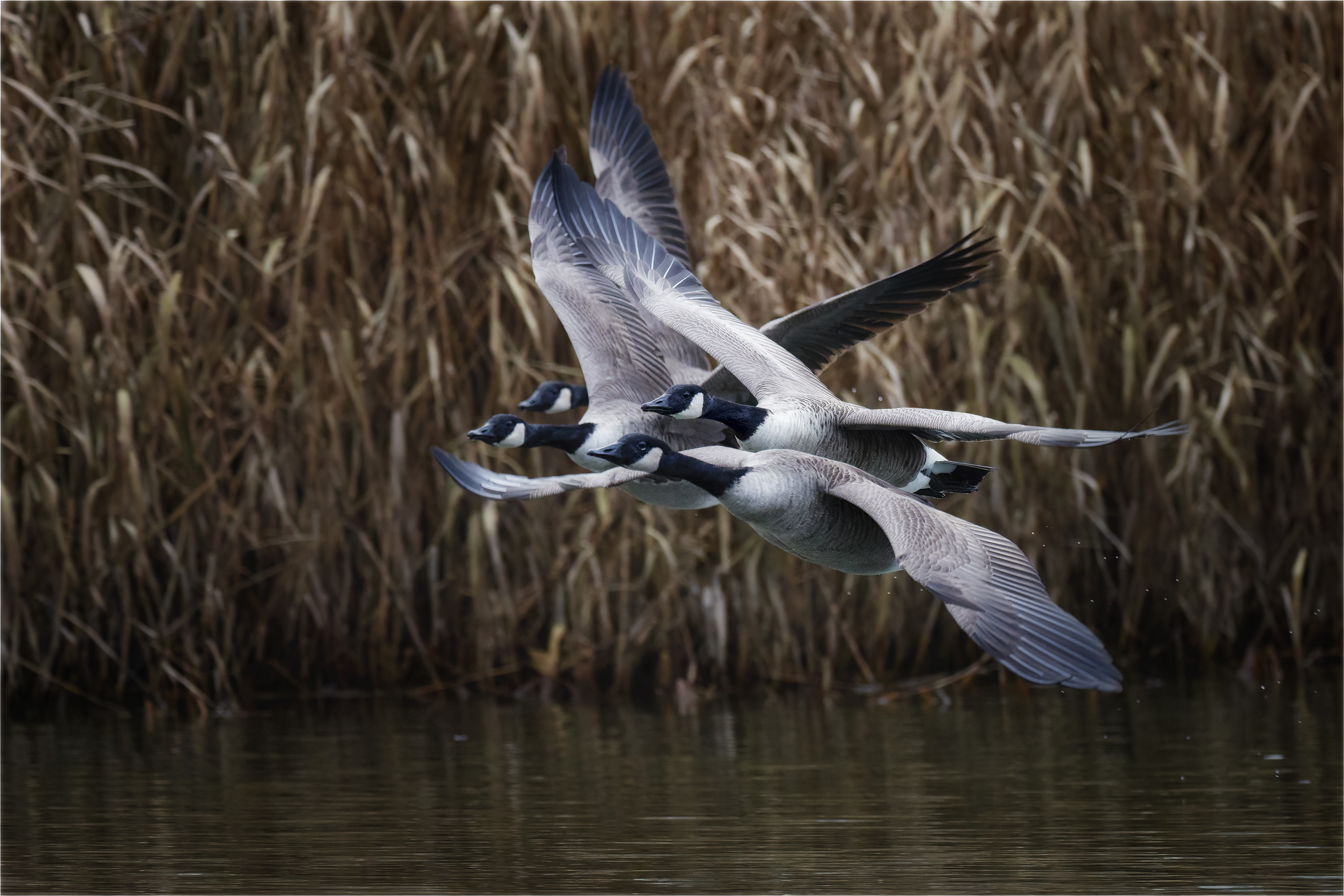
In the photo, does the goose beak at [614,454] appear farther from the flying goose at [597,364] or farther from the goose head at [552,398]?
the goose head at [552,398]

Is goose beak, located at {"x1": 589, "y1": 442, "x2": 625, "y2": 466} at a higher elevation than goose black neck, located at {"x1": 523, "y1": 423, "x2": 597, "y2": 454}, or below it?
below

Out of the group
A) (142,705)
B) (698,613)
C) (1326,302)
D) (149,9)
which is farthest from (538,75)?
(1326,302)

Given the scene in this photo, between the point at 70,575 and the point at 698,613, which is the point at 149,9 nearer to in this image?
the point at 70,575

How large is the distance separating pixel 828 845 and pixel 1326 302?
5.25 meters

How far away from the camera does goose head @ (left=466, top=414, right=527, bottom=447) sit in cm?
706

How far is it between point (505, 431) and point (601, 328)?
56cm

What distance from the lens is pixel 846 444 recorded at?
597cm

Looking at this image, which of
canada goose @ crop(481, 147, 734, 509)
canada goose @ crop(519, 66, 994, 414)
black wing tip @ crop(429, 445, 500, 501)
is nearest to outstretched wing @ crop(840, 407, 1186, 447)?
canada goose @ crop(519, 66, 994, 414)

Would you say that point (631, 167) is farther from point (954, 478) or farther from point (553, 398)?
point (954, 478)

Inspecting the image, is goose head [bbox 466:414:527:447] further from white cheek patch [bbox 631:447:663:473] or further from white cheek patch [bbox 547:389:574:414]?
white cheek patch [bbox 631:447:663:473]

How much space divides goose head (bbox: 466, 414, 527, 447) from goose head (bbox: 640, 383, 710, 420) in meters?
1.26

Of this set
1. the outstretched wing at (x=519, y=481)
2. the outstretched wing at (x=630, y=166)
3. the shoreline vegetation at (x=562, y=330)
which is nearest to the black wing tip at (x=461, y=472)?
the outstretched wing at (x=519, y=481)

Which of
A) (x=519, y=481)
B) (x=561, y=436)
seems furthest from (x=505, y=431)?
(x=519, y=481)

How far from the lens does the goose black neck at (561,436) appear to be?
6941 mm
